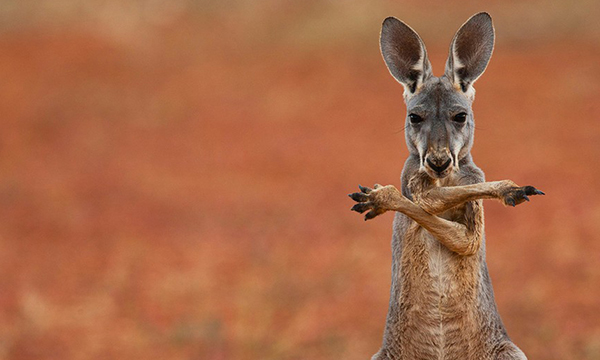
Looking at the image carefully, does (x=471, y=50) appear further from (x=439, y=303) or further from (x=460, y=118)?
(x=439, y=303)

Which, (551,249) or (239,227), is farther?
(239,227)

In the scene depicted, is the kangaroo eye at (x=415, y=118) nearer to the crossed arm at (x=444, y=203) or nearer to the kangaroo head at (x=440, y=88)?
the kangaroo head at (x=440, y=88)

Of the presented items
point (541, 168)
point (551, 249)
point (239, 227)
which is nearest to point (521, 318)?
point (551, 249)

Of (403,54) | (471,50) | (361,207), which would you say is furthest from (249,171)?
(361,207)

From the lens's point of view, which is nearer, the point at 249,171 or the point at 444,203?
the point at 444,203

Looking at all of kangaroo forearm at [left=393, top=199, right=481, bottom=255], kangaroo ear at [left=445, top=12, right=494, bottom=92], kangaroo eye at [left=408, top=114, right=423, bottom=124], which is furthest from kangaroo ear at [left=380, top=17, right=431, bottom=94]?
kangaroo forearm at [left=393, top=199, right=481, bottom=255]

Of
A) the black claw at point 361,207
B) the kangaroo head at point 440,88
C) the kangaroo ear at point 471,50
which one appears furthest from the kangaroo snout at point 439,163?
the kangaroo ear at point 471,50

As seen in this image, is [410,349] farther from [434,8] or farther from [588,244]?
[434,8]

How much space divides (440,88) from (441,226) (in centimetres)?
73

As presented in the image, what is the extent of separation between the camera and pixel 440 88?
4.56 m

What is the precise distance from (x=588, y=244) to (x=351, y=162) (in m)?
7.01

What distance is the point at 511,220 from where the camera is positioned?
13.6 meters

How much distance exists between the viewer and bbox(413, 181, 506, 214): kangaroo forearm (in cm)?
409

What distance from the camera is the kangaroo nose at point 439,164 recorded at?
4.22 meters
